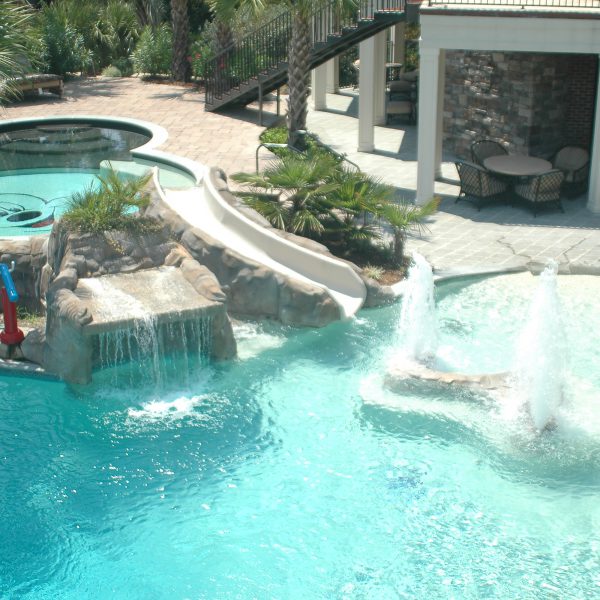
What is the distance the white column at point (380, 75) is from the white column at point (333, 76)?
4226 mm

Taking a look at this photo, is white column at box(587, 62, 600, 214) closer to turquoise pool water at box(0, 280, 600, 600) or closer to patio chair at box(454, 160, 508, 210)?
patio chair at box(454, 160, 508, 210)

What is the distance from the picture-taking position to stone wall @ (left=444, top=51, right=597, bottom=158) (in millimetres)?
18531

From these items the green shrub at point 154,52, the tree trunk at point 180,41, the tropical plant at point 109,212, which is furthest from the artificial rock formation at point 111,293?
the green shrub at point 154,52

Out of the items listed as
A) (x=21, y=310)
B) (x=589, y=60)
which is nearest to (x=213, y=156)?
(x=21, y=310)

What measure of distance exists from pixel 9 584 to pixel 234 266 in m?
5.85

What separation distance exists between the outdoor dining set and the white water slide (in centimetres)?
436

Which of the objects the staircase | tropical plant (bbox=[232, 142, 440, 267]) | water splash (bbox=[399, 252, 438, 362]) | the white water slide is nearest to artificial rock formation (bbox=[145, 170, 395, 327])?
the white water slide

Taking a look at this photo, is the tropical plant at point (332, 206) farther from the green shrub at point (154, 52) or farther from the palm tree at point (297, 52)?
the green shrub at point (154, 52)

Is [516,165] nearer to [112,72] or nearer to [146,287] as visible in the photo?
[146,287]

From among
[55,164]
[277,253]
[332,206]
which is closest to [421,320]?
[277,253]

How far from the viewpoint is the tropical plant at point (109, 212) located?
13.3m

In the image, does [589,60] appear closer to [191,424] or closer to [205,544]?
[191,424]

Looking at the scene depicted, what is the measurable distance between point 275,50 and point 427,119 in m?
6.46

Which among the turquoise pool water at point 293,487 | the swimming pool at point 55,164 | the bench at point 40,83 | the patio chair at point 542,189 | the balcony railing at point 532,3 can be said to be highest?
the balcony railing at point 532,3
